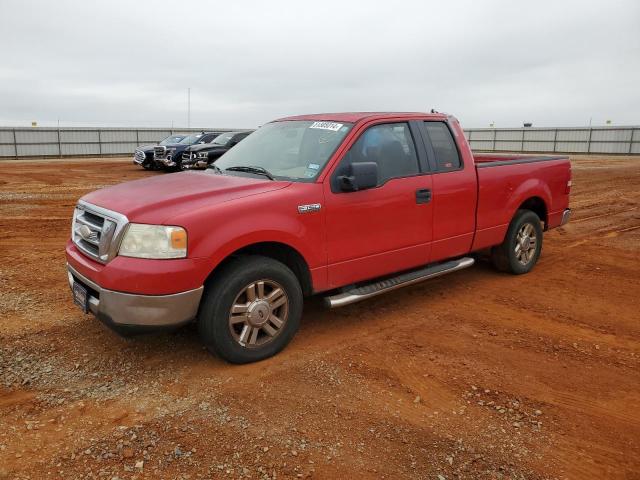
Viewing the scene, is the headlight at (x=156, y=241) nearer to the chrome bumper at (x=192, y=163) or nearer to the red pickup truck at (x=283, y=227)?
the red pickup truck at (x=283, y=227)

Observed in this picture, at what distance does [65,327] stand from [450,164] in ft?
13.2

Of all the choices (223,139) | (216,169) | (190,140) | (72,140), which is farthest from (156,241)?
(72,140)

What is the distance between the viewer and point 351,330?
15.1 feet

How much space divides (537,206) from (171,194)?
469cm

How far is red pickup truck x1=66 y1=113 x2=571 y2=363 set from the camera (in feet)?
11.5

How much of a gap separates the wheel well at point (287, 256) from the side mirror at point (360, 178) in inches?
26.9

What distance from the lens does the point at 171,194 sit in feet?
12.8

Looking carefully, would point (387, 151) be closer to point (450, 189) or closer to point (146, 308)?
point (450, 189)

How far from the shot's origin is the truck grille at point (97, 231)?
11.7 ft

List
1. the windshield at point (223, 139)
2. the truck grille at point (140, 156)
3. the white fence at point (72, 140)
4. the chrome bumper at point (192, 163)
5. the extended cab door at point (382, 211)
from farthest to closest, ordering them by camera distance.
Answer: the white fence at point (72, 140)
the truck grille at point (140, 156)
the windshield at point (223, 139)
the chrome bumper at point (192, 163)
the extended cab door at point (382, 211)

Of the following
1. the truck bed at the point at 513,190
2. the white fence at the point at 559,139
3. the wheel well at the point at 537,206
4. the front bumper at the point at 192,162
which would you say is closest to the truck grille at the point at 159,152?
the front bumper at the point at 192,162

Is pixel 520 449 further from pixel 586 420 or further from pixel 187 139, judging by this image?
pixel 187 139

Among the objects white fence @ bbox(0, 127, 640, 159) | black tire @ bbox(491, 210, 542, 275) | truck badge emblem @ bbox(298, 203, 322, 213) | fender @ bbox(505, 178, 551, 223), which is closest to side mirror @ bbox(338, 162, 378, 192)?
truck badge emblem @ bbox(298, 203, 322, 213)

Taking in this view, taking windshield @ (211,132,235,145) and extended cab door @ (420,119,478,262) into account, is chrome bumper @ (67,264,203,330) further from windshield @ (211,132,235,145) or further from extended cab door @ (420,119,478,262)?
windshield @ (211,132,235,145)
